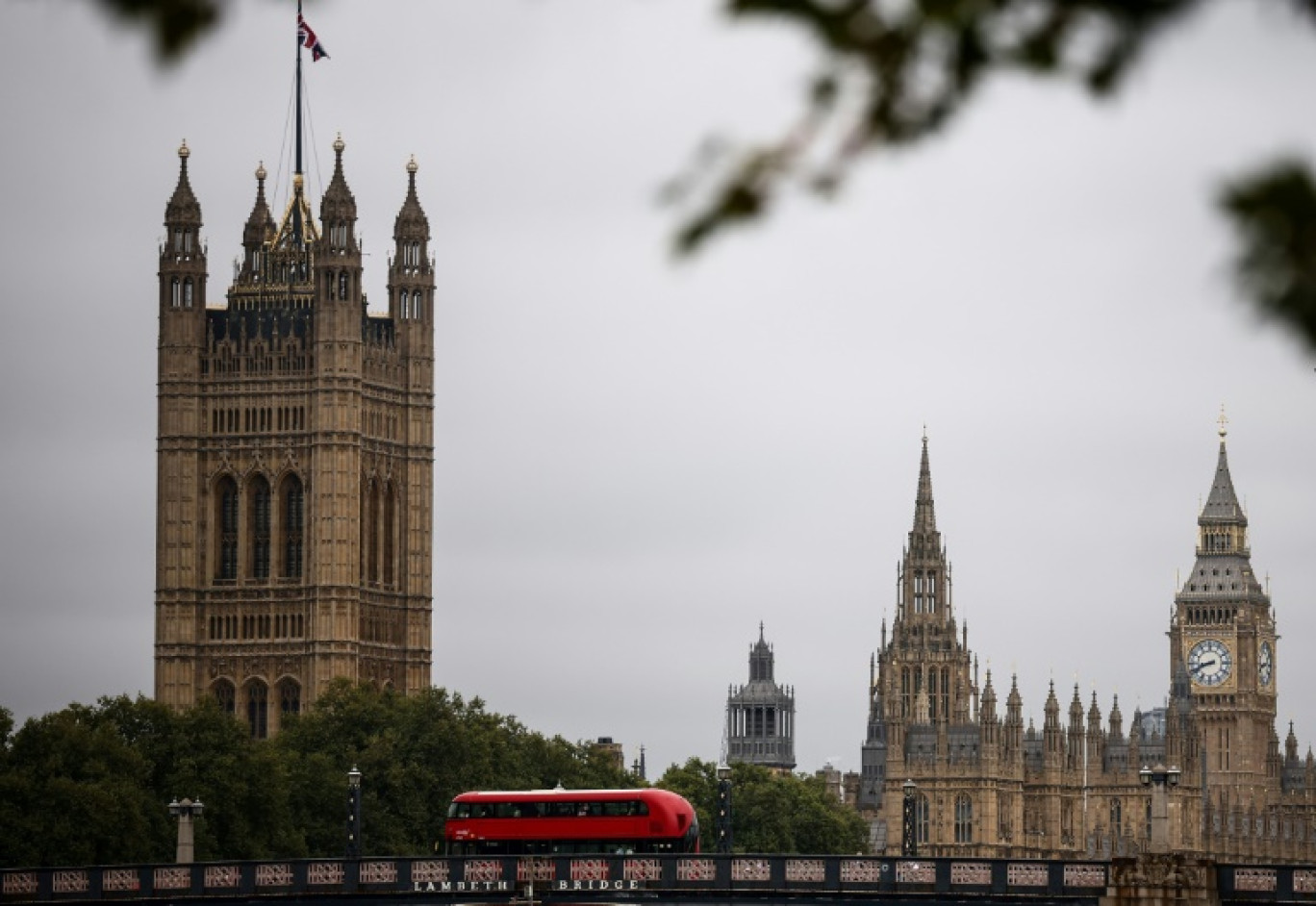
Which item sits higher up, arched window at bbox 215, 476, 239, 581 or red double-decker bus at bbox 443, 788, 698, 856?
arched window at bbox 215, 476, 239, 581

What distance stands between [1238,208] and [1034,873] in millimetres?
72737

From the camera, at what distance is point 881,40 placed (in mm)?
7184

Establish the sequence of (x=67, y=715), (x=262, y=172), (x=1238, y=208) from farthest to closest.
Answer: (x=262, y=172) < (x=67, y=715) < (x=1238, y=208)

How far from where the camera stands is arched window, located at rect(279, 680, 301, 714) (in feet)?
585

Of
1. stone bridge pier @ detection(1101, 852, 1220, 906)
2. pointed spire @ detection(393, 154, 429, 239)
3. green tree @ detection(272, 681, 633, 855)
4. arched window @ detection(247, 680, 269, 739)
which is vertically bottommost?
stone bridge pier @ detection(1101, 852, 1220, 906)

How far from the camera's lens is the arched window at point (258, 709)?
179 meters

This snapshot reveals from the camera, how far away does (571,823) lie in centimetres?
9581

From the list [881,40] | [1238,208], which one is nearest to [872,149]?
[881,40]

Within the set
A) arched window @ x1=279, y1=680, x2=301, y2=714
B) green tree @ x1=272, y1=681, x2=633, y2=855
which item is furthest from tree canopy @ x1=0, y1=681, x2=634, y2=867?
arched window @ x1=279, y1=680, x2=301, y2=714

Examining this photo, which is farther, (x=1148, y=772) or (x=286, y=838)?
(x=286, y=838)

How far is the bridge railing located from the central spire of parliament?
93.7 metres

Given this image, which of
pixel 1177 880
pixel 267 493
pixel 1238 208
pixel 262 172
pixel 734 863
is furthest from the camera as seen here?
pixel 262 172

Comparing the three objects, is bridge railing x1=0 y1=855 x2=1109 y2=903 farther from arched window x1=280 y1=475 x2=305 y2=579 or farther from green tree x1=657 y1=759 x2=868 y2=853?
arched window x1=280 y1=475 x2=305 y2=579

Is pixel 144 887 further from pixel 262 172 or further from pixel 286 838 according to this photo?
pixel 262 172
